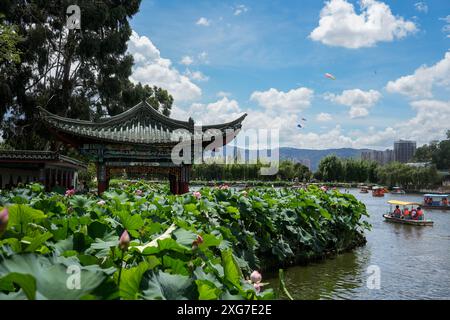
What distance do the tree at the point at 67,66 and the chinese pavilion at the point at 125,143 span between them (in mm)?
11973

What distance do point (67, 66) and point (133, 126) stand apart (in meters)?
14.7

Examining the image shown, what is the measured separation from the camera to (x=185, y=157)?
14219 millimetres

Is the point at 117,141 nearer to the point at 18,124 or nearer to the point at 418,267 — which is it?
the point at 418,267

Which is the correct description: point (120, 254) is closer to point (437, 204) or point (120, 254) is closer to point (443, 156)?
point (437, 204)

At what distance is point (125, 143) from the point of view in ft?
45.6

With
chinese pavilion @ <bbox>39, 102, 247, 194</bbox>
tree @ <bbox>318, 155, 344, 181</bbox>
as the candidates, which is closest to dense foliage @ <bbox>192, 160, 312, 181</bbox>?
tree @ <bbox>318, 155, 344, 181</bbox>

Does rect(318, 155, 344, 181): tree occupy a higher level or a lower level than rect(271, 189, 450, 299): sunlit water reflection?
higher

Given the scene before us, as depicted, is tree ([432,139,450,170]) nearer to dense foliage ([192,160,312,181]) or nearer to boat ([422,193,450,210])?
dense foliage ([192,160,312,181])

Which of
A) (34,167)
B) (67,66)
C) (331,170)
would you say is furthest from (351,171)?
(34,167)

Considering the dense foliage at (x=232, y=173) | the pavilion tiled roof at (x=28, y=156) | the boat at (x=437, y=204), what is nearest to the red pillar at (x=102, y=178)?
the pavilion tiled roof at (x=28, y=156)

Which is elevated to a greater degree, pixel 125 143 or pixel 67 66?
pixel 67 66

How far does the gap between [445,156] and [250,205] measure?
114070 millimetres

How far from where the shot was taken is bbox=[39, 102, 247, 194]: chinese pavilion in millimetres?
13742

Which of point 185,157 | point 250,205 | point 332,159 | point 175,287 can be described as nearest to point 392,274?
point 250,205
